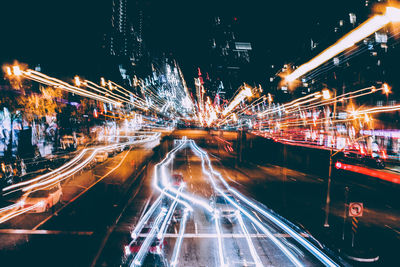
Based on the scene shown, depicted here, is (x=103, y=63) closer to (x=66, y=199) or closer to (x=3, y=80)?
(x=3, y=80)

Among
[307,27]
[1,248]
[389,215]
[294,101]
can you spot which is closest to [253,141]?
[294,101]

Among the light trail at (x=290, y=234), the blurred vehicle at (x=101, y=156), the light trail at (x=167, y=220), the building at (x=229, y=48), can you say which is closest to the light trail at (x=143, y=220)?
the light trail at (x=167, y=220)

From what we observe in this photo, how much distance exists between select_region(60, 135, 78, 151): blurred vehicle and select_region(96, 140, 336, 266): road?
14.2m

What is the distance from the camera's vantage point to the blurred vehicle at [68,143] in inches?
829

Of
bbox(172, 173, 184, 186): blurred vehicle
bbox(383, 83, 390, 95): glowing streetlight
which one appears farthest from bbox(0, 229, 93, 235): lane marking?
bbox(383, 83, 390, 95): glowing streetlight

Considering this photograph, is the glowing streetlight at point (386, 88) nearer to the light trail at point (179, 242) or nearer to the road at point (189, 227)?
the road at point (189, 227)

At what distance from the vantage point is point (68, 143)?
71.1ft

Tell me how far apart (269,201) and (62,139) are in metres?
20.6

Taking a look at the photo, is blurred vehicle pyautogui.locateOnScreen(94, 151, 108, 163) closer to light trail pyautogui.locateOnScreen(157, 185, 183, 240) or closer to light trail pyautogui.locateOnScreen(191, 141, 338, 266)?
light trail pyautogui.locateOnScreen(157, 185, 183, 240)

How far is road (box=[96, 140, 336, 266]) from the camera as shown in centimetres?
612

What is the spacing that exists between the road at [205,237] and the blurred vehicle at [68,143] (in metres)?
14.2

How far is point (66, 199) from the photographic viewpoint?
36.5ft

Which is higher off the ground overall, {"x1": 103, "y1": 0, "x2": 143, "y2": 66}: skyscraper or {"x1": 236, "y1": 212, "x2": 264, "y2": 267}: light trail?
{"x1": 103, "y1": 0, "x2": 143, "y2": 66}: skyscraper

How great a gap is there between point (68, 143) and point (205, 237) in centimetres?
2018
